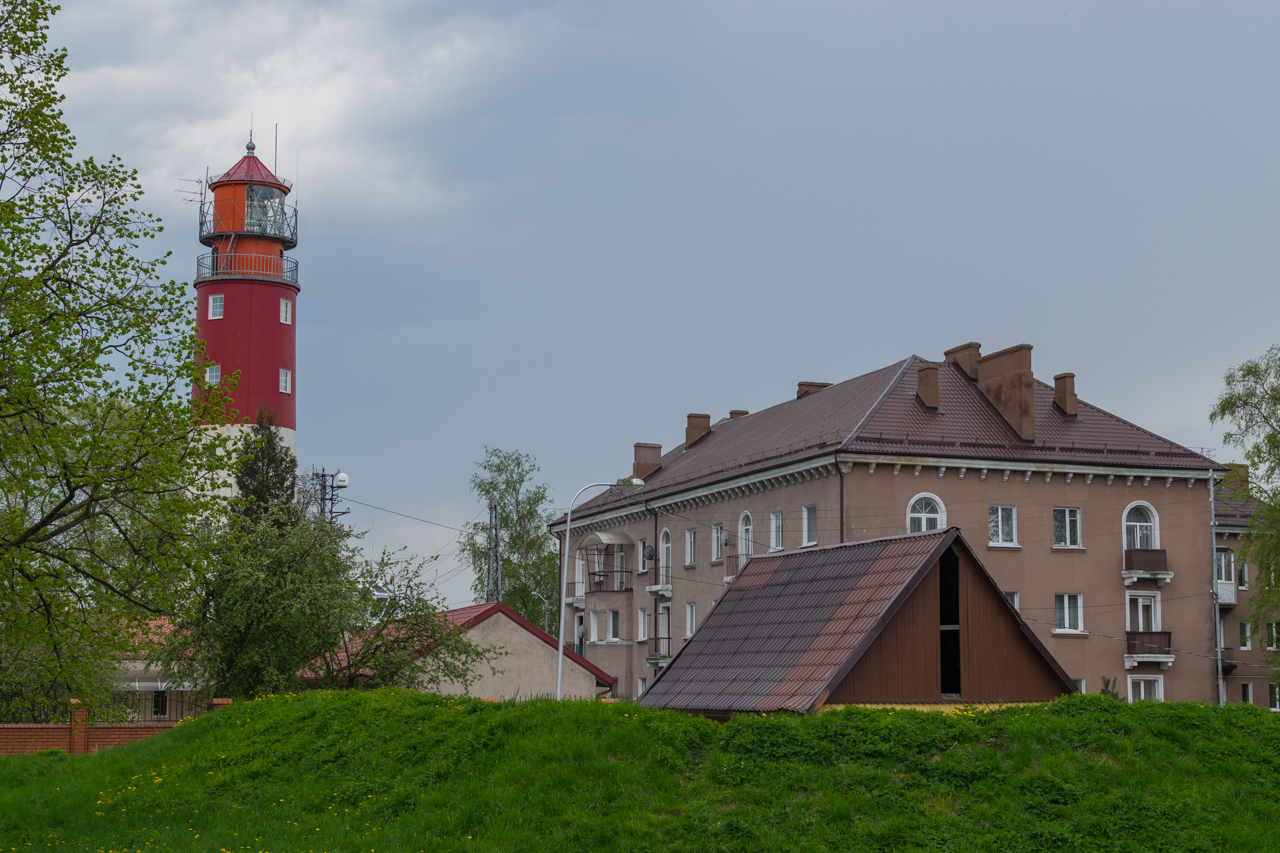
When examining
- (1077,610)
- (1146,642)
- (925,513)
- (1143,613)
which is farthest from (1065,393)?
(1146,642)

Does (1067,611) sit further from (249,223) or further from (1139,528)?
(249,223)

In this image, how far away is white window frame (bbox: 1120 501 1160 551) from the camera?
4834cm

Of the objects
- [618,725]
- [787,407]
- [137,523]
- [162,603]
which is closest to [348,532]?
[137,523]

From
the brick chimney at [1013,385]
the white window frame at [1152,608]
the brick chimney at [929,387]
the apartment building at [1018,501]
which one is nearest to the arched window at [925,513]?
the apartment building at [1018,501]

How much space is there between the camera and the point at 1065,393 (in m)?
50.1

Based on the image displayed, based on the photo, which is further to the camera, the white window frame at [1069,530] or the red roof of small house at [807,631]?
the white window frame at [1069,530]

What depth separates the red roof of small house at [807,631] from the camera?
68.8 feet

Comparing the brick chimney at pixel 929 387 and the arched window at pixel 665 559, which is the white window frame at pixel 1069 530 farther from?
the arched window at pixel 665 559

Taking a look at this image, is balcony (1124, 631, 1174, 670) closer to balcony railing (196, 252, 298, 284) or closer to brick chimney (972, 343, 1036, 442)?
brick chimney (972, 343, 1036, 442)

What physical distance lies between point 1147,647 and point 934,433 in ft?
39.1

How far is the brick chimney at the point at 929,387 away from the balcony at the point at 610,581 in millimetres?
19478

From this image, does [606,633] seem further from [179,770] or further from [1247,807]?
[1247,807]

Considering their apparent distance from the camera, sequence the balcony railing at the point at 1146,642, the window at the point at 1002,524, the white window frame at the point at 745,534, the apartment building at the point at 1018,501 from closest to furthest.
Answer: the apartment building at the point at 1018,501, the window at the point at 1002,524, the balcony railing at the point at 1146,642, the white window frame at the point at 745,534

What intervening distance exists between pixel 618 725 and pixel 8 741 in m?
18.2
